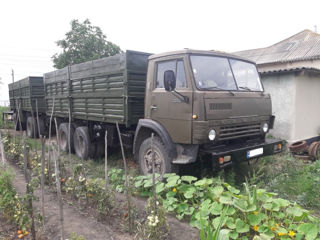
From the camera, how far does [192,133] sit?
3676 mm

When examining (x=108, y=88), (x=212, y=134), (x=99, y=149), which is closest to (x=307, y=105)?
(x=212, y=134)

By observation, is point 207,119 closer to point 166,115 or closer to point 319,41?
point 166,115

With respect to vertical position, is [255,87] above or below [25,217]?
above

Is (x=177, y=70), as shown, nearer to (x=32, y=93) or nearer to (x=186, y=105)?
(x=186, y=105)

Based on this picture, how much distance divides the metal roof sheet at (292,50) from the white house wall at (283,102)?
875cm

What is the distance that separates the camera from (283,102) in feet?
23.3

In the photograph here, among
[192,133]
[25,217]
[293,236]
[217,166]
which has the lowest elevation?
[293,236]

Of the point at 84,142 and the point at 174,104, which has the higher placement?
the point at 174,104

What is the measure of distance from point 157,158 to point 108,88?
1.99 meters

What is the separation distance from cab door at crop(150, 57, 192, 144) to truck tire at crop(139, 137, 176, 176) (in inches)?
11.3

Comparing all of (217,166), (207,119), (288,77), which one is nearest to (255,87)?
(207,119)

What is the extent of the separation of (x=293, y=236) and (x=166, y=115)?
2.38 m

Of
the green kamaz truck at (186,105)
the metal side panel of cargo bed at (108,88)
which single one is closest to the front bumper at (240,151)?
the green kamaz truck at (186,105)

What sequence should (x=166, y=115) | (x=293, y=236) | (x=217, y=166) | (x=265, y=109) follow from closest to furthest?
(x=293, y=236) < (x=217, y=166) < (x=166, y=115) < (x=265, y=109)
